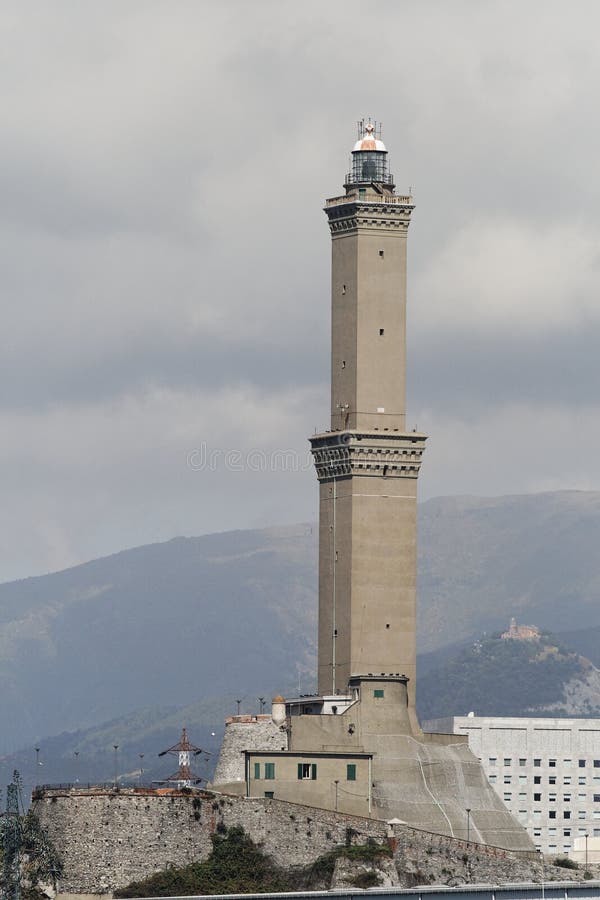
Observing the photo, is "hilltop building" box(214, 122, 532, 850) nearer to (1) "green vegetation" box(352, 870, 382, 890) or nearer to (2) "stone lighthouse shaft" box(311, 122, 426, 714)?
(2) "stone lighthouse shaft" box(311, 122, 426, 714)

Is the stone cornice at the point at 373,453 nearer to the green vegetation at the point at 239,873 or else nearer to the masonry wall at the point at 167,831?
the masonry wall at the point at 167,831

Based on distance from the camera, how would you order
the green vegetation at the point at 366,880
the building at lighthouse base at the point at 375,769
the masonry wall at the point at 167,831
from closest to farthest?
the green vegetation at the point at 366,880 < the masonry wall at the point at 167,831 < the building at lighthouse base at the point at 375,769

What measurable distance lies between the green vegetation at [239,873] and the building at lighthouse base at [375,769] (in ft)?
23.9

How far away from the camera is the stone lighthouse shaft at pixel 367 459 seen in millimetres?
169500

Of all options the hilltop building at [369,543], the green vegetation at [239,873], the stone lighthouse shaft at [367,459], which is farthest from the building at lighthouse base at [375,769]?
the green vegetation at [239,873]

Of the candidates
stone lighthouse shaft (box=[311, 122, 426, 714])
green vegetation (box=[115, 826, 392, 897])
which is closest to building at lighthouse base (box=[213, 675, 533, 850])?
stone lighthouse shaft (box=[311, 122, 426, 714])

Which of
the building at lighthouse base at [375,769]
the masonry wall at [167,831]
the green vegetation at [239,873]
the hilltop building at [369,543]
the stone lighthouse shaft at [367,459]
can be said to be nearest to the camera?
the green vegetation at [239,873]

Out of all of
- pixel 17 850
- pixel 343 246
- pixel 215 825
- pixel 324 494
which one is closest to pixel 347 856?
pixel 215 825

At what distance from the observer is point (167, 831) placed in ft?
484

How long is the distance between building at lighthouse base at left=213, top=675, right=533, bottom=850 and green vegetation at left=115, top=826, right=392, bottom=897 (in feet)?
23.9

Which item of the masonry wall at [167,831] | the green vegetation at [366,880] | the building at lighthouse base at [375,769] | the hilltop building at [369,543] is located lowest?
the green vegetation at [366,880]

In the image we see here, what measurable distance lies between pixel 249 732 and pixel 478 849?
24985 millimetres

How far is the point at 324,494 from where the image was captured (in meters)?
174

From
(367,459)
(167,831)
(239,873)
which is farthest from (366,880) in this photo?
(367,459)
